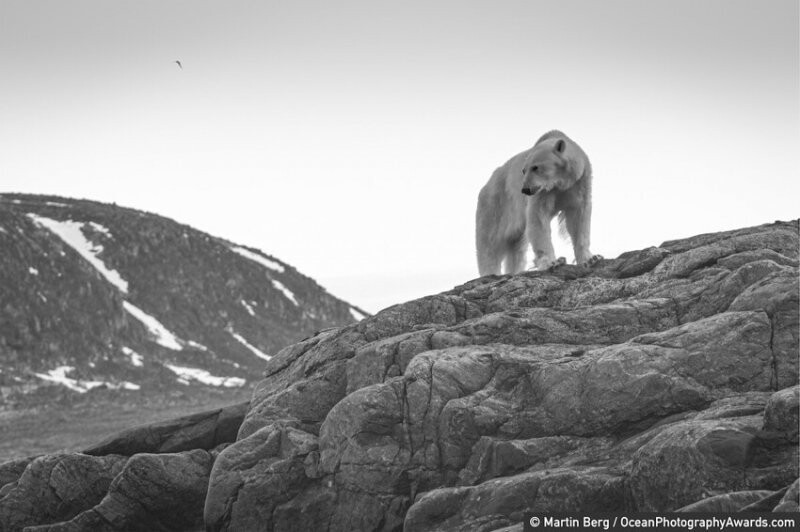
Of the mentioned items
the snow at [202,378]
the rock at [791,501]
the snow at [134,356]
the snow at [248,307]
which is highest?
the snow at [248,307]

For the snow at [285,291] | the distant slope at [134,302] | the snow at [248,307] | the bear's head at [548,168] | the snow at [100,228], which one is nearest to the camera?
the bear's head at [548,168]

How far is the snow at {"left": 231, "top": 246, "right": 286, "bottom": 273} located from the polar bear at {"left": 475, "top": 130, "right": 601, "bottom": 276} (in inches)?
4221

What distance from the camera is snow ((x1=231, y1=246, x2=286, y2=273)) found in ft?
425

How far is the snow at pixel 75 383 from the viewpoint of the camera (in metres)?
82.3

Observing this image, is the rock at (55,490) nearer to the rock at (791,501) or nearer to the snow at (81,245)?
the rock at (791,501)

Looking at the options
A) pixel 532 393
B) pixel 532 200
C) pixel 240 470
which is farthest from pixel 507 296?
pixel 240 470

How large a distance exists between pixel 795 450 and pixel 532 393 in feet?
13.9

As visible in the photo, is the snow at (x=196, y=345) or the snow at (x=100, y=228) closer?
the snow at (x=196, y=345)

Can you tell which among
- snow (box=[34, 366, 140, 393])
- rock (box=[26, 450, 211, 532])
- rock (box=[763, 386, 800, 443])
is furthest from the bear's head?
snow (box=[34, 366, 140, 393])

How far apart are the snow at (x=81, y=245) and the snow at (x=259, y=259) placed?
1998 centimetres

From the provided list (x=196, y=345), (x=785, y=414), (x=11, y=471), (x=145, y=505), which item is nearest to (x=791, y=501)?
(x=785, y=414)

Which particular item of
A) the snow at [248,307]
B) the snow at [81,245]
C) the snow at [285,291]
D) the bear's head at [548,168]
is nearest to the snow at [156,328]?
the snow at [81,245]

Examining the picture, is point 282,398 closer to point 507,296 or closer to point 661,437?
point 507,296

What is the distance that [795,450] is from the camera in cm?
1250
